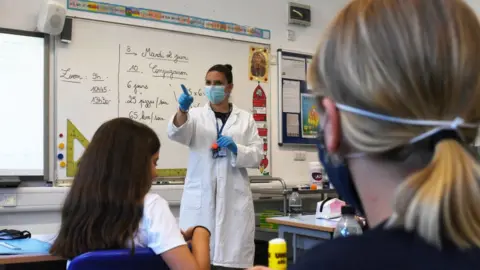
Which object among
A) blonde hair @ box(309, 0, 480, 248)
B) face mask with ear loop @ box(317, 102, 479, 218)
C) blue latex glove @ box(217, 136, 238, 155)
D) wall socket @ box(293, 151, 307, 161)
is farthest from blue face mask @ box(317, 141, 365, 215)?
wall socket @ box(293, 151, 307, 161)

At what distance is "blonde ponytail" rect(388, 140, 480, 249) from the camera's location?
56cm

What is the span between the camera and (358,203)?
2.39 ft

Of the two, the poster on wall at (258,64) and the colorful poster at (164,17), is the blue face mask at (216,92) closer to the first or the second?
the colorful poster at (164,17)

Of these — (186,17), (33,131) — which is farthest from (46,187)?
(186,17)

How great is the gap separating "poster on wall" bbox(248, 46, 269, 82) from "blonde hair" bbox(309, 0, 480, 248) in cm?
353

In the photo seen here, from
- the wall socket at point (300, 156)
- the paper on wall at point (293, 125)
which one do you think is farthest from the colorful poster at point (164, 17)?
the wall socket at point (300, 156)

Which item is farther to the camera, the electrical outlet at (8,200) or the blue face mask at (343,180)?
the electrical outlet at (8,200)

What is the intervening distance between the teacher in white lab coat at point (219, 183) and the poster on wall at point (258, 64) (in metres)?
1.02

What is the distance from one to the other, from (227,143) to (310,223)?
68 centimetres

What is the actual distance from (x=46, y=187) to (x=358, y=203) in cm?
289

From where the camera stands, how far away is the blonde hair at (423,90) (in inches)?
22.1

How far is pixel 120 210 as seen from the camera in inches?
56.6

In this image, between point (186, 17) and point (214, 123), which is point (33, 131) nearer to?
point (214, 123)

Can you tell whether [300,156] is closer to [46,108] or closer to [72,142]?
[72,142]
